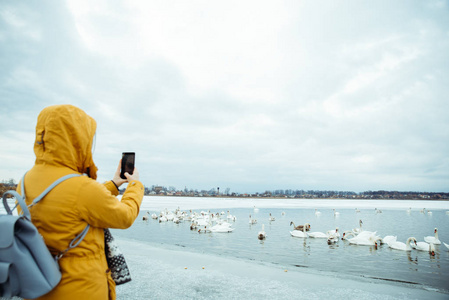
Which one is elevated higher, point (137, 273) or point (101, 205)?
point (101, 205)

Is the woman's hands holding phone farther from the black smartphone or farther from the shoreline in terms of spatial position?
the shoreline

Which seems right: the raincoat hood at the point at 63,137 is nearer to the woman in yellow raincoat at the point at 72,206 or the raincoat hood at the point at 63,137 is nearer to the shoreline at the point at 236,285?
the woman in yellow raincoat at the point at 72,206

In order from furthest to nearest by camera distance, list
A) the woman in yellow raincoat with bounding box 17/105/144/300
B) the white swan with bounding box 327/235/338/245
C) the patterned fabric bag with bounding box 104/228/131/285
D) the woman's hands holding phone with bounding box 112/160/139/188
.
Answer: the white swan with bounding box 327/235/338/245, the woman's hands holding phone with bounding box 112/160/139/188, the patterned fabric bag with bounding box 104/228/131/285, the woman in yellow raincoat with bounding box 17/105/144/300

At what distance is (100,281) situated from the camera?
1.83 meters

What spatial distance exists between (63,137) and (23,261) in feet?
2.41

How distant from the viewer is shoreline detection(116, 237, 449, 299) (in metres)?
4.99

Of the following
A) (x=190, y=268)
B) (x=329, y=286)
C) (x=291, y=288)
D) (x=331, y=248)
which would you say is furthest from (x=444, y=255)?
(x=190, y=268)

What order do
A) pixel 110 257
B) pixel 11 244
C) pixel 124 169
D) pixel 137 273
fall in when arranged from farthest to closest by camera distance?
pixel 137 273, pixel 124 169, pixel 110 257, pixel 11 244

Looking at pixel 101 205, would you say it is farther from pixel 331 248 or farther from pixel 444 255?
pixel 444 255

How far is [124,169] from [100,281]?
0.82 m

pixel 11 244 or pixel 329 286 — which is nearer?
pixel 11 244

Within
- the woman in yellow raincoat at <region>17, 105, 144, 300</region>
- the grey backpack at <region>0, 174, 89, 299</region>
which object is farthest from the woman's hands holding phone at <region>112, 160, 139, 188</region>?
the grey backpack at <region>0, 174, 89, 299</region>

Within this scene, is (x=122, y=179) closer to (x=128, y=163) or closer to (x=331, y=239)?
(x=128, y=163)

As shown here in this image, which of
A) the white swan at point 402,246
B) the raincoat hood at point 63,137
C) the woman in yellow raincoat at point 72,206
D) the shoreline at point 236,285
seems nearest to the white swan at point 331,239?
the white swan at point 402,246
